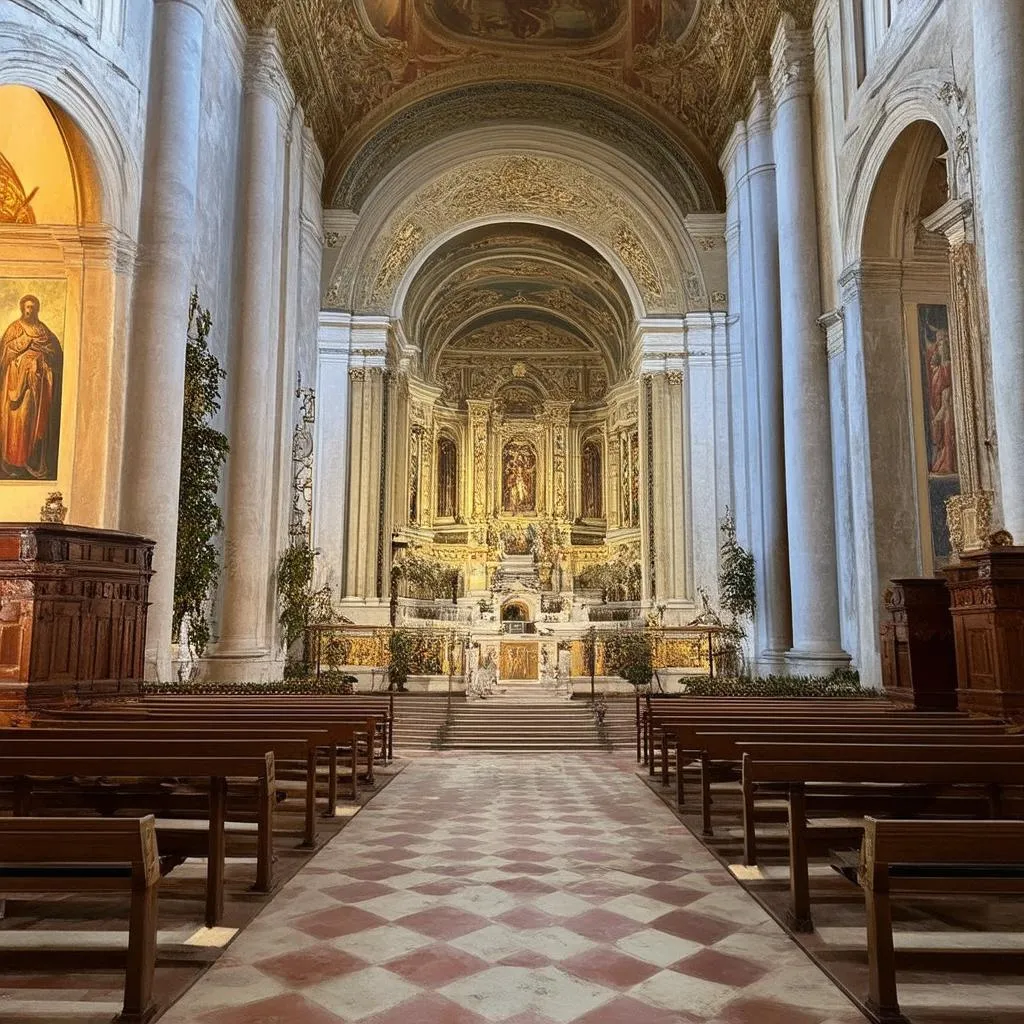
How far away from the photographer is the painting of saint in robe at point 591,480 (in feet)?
101

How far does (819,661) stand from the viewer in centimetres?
1295

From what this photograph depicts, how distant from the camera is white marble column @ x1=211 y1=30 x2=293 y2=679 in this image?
517 inches

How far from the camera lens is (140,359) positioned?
10.3 metres

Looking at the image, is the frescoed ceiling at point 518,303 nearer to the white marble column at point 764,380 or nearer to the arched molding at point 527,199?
the arched molding at point 527,199

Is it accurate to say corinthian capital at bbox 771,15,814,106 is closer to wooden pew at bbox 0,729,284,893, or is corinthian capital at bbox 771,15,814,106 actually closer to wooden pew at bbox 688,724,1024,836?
wooden pew at bbox 688,724,1024,836

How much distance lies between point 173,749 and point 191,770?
0.56 meters

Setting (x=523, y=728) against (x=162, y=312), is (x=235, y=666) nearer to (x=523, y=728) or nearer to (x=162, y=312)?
(x=523, y=728)

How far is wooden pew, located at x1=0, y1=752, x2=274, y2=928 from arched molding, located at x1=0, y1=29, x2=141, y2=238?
23.7ft

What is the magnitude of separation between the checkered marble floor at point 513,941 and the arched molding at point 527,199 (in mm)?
17365

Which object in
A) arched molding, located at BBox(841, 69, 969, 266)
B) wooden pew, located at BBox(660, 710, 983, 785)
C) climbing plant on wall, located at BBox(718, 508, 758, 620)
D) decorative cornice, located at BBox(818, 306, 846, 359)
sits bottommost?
wooden pew, located at BBox(660, 710, 983, 785)

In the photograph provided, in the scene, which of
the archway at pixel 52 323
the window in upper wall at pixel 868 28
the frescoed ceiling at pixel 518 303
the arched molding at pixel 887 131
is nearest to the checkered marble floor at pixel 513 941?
the archway at pixel 52 323

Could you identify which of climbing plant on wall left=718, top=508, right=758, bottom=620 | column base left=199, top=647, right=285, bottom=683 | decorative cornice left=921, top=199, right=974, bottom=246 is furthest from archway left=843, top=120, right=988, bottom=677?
column base left=199, top=647, right=285, bottom=683

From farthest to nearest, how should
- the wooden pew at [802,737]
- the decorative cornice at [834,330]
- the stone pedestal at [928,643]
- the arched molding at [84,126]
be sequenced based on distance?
the decorative cornice at [834,330]
the stone pedestal at [928,643]
the arched molding at [84,126]
the wooden pew at [802,737]

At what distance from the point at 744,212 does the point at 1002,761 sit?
50.5 feet
